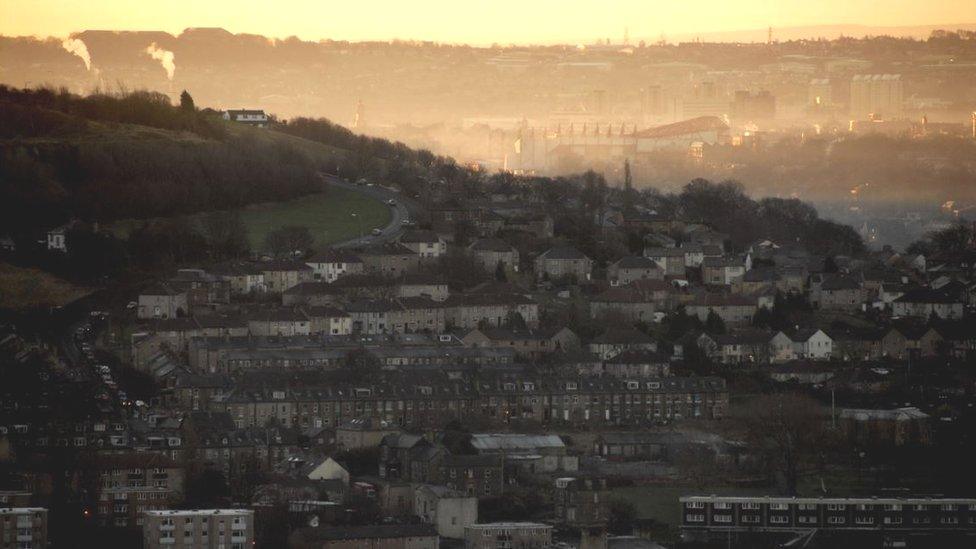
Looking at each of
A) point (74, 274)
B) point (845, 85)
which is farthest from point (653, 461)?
point (845, 85)

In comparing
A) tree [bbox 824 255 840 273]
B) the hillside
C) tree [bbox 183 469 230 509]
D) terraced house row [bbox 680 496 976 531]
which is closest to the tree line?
the hillside

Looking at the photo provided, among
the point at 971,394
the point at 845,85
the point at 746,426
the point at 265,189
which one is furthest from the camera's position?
the point at 845,85

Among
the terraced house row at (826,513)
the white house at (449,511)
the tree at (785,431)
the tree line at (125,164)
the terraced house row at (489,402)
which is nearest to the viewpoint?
the white house at (449,511)

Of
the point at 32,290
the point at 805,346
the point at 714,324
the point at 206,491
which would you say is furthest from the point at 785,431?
the point at 32,290

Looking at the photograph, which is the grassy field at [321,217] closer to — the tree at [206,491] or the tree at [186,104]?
the tree at [186,104]

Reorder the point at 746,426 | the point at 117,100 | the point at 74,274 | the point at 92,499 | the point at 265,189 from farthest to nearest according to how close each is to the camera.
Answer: the point at 117,100 → the point at 265,189 → the point at 74,274 → the point at 746,426 → the point at 92,499

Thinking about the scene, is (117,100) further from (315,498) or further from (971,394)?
(315,498)

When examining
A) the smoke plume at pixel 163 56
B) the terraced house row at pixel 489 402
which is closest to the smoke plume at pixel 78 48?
the smoke plume at pixel 163 56
